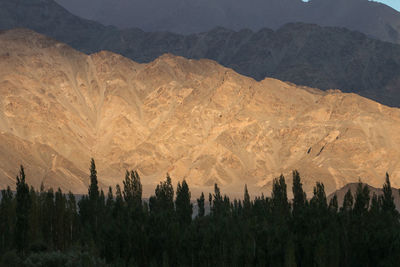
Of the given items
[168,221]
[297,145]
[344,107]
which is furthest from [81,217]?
[344,107]

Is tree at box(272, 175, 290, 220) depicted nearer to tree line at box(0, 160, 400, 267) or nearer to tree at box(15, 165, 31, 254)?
tree line at box(0, 160, 400, 267)

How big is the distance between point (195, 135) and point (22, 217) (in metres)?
121

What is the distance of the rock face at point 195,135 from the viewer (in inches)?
6452

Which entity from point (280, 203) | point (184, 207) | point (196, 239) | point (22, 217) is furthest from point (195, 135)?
point (196, 239)

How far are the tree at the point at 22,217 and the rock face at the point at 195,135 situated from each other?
3402 inches

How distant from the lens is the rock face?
16388 centimetres

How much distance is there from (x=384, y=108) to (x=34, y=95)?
92.0m

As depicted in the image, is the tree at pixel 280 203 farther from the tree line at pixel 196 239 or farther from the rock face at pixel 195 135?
the rock face at pixel 195 135

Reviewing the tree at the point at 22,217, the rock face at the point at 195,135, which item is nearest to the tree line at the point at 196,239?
the tree at the point at 22,217

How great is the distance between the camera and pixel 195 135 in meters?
186

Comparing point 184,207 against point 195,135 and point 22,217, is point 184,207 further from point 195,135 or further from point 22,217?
point 195,135

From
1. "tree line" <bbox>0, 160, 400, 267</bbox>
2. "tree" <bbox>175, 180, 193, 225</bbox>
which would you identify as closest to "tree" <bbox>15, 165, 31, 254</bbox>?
"tree line" <bbox>0, 160, 400, 267</bbox>

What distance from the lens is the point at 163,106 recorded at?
199 meters

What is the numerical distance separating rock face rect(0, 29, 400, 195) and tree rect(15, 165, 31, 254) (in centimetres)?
8640
